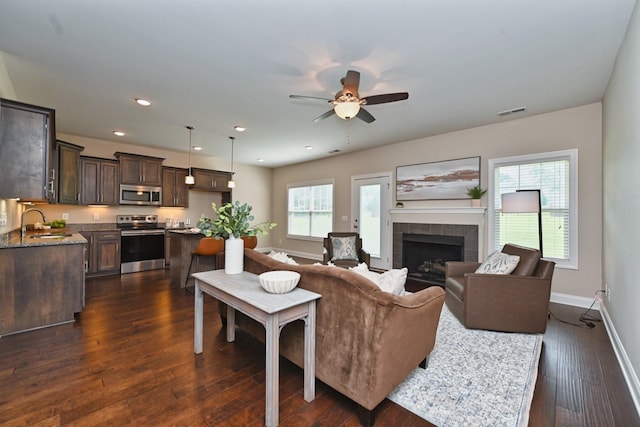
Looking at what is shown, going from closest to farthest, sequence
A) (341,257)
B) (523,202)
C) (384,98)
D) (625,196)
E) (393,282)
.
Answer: (393,282) → (625,196) → (384,98) → (523,202) → (341,257)

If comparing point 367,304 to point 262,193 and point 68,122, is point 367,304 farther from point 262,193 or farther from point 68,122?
point 262,193

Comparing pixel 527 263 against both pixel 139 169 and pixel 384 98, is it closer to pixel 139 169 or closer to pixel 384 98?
pixel 384 98

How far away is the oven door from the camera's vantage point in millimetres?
5328

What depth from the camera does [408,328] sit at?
170 centimetres

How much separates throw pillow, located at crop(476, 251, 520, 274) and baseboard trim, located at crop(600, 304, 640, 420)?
96 cm

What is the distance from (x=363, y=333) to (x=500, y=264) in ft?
7.09

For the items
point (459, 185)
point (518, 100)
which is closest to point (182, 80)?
point (518, 100)

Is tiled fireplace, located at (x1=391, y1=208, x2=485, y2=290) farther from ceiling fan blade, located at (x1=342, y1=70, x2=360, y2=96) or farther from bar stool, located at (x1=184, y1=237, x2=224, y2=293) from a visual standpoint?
bar stool, located at (x1=184, y1=237, x2=224, y2=293)

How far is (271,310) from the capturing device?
1.50 metres

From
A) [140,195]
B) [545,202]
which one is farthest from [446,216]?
[140,195]

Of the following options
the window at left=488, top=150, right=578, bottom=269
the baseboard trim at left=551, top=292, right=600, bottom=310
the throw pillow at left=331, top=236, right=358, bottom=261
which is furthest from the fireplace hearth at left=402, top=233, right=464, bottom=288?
the baseboard trim at left=551, top=292, right=600, bottom=310

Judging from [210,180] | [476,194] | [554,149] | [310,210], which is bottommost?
[310,210]

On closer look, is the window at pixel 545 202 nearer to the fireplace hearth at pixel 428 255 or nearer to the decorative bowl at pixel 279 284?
the fireplace hearth at pixel 428 255

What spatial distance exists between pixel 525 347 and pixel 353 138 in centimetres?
394
